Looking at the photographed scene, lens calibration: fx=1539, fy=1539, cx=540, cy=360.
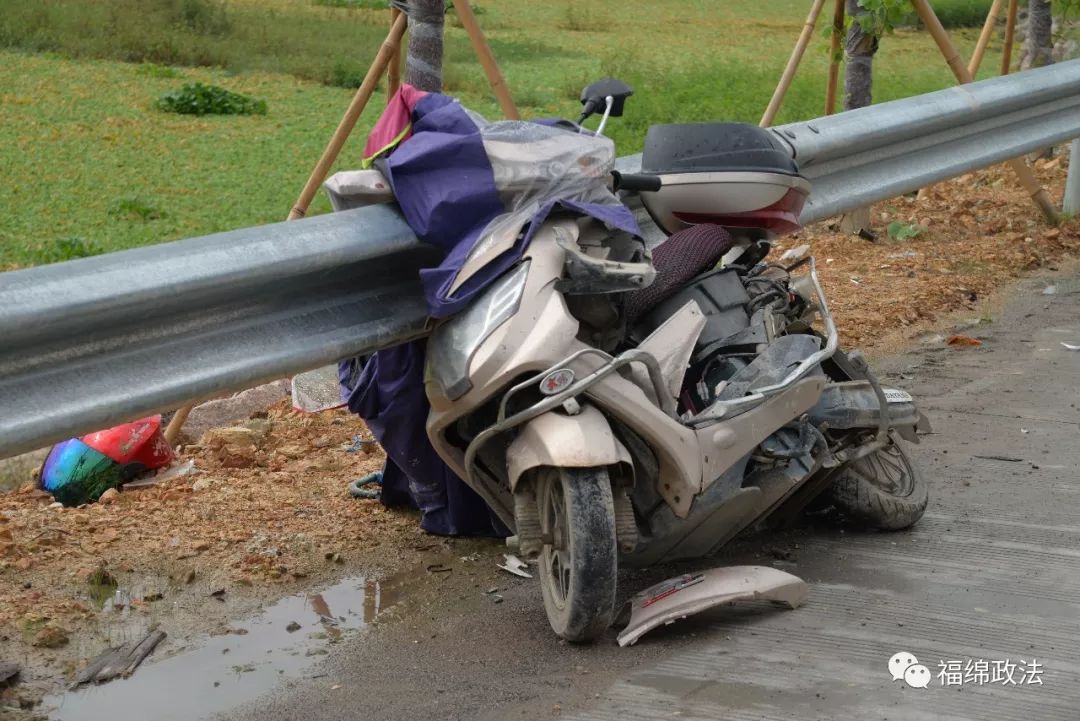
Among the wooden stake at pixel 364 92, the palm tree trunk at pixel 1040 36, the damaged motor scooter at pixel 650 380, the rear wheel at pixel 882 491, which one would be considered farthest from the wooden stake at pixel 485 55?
the palm tree trunk at pixel 1040 36

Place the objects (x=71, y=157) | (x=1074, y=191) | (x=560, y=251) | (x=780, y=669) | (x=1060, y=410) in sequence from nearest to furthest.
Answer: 1. (x=780, y=669)
2. (x=560, y=251)
3. (x=1060, y=410)
4. (x=1074, y=191)
5. (x=71, y=157)

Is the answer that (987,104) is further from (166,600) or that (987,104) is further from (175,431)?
(166,600)

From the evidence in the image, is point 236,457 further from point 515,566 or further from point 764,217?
point 764,217

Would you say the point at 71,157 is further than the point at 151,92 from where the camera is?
No

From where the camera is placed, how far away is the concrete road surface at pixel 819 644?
11.9ft

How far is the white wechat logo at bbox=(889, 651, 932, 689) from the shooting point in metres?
3.69

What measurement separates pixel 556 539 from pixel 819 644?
0.72 m

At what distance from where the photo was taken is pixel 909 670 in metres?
3.75

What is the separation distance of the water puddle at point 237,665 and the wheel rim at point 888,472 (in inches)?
59.3

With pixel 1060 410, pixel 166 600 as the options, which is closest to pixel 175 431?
pixel 166 600

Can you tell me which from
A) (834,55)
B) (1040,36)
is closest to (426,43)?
(834,55)

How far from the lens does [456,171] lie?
14.1ft

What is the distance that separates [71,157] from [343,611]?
8.40 metres

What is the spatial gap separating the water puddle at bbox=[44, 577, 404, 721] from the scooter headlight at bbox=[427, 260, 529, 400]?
0.75m
